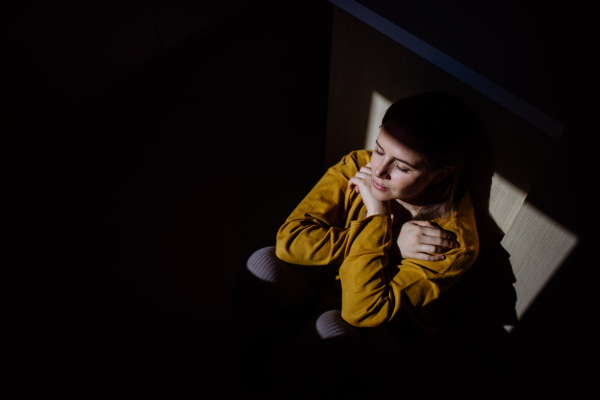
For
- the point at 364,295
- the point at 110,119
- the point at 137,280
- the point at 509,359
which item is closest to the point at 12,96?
the point at 110,119

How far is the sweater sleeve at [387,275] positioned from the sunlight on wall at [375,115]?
0.35 m

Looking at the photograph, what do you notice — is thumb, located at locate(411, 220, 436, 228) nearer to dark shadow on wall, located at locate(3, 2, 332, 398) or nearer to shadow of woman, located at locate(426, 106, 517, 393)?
shadow of woman, located at locate(426, 106, 517, 393)

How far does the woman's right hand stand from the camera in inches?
39.8

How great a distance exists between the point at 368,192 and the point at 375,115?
12.2 inches

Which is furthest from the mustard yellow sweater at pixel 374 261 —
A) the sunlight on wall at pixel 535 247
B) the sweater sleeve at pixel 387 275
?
the sunlight on wall at pixel 535 247

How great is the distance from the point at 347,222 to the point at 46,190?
1.20 m

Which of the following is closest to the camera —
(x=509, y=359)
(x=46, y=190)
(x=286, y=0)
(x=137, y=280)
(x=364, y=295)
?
(x=364, y=295)

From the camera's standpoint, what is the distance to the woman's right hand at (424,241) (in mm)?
1010

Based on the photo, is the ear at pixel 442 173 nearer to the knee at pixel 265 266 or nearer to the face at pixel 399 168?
the face at pixel 399 168

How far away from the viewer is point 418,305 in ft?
3.36

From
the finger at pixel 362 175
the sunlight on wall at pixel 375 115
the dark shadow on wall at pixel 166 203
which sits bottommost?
the dark shadow on wall at pixel 166 203

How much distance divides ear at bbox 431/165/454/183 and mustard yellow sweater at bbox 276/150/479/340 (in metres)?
0.09

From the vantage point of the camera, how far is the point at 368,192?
1070 millimetres

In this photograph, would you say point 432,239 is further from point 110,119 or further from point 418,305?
point 110,119
